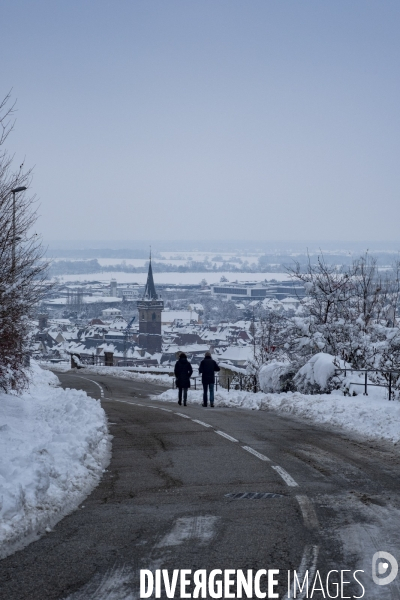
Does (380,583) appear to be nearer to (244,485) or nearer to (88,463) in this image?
(244,485)

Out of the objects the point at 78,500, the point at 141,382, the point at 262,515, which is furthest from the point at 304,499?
the point at 141,382

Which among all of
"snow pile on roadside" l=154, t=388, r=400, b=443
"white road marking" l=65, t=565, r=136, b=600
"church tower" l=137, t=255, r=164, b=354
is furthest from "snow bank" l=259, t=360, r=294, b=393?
"church tower" l=137, t=255, r=164, b=354

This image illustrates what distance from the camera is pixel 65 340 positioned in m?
129

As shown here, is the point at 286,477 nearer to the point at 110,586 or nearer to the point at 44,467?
the point at 44,467

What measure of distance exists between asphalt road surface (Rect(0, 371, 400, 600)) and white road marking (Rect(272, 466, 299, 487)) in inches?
0.6

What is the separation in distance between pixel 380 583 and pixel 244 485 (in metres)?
3.85

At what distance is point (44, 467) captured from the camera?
344 inches

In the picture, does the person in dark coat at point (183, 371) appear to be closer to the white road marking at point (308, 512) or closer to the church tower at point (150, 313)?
the white road marking at point (308, 512)

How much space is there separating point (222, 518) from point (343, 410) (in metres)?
9.88

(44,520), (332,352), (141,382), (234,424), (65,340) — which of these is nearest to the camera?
(44,520)

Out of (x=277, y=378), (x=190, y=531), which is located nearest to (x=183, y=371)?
(x=277, y=378)

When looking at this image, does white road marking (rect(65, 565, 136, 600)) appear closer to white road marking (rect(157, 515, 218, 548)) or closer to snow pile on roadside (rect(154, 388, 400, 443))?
white road marking (rect(157, 515, 218, 548))

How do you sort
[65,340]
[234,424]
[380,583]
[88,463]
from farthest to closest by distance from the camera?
[65,340] → [234,424] → [88,463] → [380,583]

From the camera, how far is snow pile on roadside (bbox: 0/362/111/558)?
23.8ft
